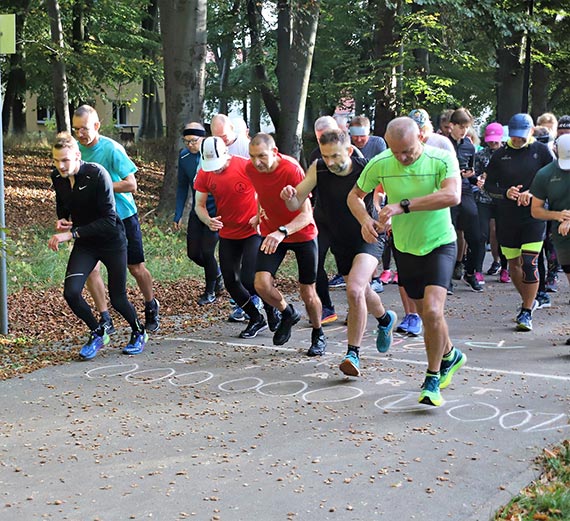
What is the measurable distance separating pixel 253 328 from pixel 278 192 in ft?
5.44

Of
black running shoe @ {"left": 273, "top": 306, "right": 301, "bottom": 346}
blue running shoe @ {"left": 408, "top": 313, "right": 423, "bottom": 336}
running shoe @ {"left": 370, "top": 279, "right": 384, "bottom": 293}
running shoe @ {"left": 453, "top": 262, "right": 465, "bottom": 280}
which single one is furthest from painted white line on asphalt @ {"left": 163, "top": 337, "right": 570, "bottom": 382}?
running shoe @ {"left": 453, "top": 262, "right": 465, "bottom": 280}

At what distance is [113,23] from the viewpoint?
2839 centimetres

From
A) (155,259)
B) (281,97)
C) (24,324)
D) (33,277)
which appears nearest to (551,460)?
(24,324)

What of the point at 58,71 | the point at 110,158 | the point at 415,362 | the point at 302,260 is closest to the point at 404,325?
the point at 415,362

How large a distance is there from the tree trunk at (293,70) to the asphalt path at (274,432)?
11.7 m

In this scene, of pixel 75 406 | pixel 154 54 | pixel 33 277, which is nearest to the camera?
pixel 75 406

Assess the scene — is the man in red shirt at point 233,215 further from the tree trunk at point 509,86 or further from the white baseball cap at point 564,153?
the tree trunk at point 509,86

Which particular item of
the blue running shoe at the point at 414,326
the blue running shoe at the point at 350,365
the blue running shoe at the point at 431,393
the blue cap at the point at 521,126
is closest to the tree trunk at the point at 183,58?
the blue cap at the point at 521,126

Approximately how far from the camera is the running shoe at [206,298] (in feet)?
34.2

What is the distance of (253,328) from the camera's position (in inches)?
339

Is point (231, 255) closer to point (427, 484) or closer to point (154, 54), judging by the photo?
point (427, 484)

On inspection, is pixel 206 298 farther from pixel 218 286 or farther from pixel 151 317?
pixel 151 317

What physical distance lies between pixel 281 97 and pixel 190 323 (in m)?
11.4

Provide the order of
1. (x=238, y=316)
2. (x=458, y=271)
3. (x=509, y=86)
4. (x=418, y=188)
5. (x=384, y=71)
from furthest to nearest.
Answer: (x=509, y=86)
(x=384, y=71)
(x=458, y=271)
(x=238, y=316)
(x=418, y=188)
